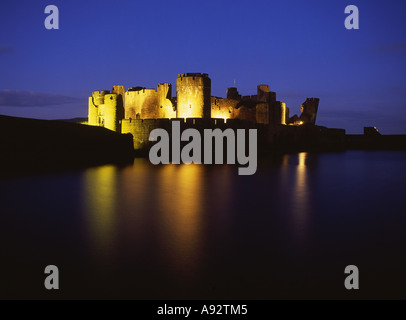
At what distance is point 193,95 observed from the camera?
83.1 ft

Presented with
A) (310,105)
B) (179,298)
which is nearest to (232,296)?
(179,298)

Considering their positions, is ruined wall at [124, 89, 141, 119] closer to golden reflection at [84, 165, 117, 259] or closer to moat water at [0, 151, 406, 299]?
golden reflection at [84, 165, 117, 259]

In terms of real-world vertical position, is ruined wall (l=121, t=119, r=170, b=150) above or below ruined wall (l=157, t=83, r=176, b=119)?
below

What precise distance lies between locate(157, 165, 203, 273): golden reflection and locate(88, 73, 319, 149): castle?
12598mm

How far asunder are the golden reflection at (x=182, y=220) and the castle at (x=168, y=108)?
12.6 m

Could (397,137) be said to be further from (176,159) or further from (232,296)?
(232,296)

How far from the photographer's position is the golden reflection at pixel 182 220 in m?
4.12

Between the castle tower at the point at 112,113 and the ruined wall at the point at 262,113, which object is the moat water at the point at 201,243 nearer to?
the castle tower at the point at 112,113

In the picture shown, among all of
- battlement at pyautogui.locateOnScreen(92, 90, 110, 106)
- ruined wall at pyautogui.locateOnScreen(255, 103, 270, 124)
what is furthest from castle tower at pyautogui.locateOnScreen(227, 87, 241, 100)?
battlement at pyautogui.locateOnScreen(92, 90, 110, 106)

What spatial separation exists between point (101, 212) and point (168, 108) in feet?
71.5

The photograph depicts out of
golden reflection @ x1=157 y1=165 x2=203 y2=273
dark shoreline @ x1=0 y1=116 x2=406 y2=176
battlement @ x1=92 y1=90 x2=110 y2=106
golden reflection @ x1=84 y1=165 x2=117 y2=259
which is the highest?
battlement @ x1=92 y1=90 x2=110 y2=106

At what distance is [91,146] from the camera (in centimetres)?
1947

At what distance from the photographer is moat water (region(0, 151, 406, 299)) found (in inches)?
131
